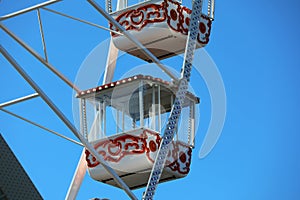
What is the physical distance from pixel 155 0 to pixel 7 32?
3989 mm

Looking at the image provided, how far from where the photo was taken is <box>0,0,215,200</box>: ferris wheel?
70.5 ft

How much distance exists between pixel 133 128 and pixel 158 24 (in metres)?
2.23

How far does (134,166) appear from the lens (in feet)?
72.5

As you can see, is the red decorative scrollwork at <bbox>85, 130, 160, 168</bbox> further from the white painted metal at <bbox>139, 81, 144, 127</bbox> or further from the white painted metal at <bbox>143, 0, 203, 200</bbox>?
the white painted metal at <bbox>143, 0, 203, 200</bbox>

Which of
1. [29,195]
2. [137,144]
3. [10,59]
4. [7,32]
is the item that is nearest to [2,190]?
[29,195]

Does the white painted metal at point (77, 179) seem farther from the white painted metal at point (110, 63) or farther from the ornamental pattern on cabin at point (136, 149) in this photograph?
the white painted metal at point (110, 63)

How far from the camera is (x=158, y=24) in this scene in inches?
906

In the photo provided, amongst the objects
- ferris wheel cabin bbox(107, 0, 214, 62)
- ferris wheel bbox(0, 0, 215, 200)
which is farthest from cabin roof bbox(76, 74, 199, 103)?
ferris wheel cabin bbox(107, 0, 214, 62)

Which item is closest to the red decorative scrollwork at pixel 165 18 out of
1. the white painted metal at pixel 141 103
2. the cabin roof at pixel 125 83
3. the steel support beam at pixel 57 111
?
the cabin roof at pixel 125 83

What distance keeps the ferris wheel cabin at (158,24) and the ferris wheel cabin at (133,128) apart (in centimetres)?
127

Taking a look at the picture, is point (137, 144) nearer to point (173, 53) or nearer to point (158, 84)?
point (158, 84)

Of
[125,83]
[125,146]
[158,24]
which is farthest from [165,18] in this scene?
[125,146]

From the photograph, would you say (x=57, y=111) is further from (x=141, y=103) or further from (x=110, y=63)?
(x=110, y=63)

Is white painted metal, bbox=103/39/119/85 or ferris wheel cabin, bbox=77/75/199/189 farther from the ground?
white painted metal, bbox=103/39/119/85
